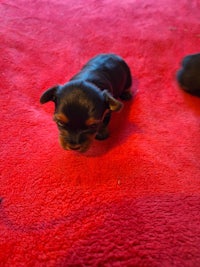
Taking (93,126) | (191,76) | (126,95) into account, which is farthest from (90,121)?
(191,76)

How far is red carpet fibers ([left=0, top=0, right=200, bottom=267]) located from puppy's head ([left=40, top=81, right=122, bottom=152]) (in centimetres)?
25

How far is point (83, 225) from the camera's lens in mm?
1271

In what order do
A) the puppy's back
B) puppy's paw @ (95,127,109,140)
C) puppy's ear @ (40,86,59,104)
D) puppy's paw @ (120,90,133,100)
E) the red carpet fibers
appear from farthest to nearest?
puppy's paw @ (120,90,133,100) → puppy's paw @ (95,127,109,140) → the puppy's back → puppy's ear @ (40,86,59,104) → the red carpet fibers

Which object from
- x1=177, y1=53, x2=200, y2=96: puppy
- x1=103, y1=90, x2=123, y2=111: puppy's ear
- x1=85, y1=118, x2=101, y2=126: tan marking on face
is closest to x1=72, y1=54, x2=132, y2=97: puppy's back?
x1=103, y1=90, x2=123, y2=111: puppy's ear

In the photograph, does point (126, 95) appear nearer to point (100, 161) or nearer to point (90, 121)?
point (100, 161)

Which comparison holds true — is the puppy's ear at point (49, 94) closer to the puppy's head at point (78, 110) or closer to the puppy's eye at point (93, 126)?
the puppy's head at point (78, 110)

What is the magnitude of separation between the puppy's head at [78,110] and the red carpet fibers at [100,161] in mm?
252

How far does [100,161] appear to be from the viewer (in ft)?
5.02

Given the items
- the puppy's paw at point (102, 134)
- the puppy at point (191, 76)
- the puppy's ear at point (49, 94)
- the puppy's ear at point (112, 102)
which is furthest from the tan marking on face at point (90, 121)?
the puppy at point (191, 76)

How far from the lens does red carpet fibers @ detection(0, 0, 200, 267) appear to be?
3.97 feet

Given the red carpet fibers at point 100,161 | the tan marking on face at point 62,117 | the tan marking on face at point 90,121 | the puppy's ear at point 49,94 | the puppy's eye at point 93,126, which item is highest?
the puppy's ear at point 49,94

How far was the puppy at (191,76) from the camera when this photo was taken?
73.3 inches

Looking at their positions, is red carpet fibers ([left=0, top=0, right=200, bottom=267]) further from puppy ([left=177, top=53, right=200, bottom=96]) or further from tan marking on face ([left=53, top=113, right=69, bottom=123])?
tan marking on face ([left=53, top=113, right=69, bottom=123])

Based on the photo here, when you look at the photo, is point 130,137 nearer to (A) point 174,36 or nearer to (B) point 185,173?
(B) point 185,173
